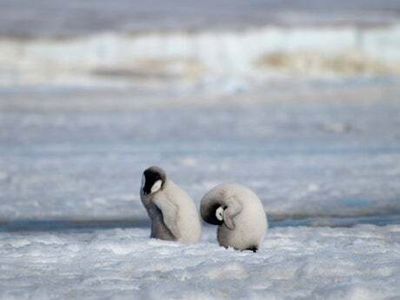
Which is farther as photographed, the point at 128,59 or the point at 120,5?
the point at 120,5

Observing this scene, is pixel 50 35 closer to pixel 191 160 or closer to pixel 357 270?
pixel 191 160

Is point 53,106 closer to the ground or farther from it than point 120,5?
closer to the ground

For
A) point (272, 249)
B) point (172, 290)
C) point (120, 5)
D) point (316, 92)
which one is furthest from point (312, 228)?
point (120, 5)

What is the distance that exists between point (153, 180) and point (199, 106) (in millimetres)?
12948

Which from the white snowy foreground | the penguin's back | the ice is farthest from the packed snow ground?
the ice

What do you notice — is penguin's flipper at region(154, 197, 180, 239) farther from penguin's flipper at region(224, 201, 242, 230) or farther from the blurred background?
the blurred background

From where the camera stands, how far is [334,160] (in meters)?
10.6

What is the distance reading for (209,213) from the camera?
17.2 ft

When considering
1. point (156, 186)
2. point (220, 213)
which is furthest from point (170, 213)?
point (220, 213)

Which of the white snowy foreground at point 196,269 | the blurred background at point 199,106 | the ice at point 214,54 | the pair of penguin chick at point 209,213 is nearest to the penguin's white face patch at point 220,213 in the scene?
the pair of penguin chick at point 209,213

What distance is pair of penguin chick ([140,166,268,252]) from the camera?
16.9 ft

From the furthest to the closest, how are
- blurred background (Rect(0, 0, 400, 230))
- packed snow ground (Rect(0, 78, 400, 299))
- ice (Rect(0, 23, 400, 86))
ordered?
ice (Rect(0, 23, 400, 86)) → blurred background (Rect(0, 0, 400, 230)) → packed snow ground (Rect(0, 78, 400, 299))

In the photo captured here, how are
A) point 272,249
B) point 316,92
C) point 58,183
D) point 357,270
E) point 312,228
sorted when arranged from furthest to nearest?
point 316,92 < point 58,183 < point 312,228 < point 272,249 < point 357,270

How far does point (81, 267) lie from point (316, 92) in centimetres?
1650
